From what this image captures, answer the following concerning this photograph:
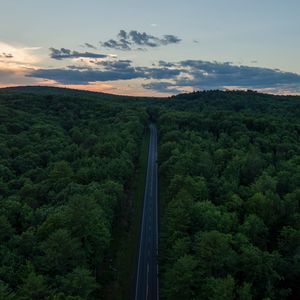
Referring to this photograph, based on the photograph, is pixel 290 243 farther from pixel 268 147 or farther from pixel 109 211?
pixel 268 147

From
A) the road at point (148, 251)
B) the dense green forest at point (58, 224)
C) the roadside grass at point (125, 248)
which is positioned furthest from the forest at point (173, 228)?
the road at point (148, 251)

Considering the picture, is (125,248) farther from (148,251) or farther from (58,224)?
(58,224)

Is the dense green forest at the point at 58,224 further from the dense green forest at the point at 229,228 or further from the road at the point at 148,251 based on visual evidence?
the dense green forest at the point at 229,228

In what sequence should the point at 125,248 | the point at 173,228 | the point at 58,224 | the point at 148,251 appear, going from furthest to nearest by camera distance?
the point at 148,251, the point at 125,248, the point at 173,228, the point at 58,224

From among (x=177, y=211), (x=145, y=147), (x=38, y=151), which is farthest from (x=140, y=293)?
(x=145, y=147)

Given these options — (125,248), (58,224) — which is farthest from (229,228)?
(58,224)

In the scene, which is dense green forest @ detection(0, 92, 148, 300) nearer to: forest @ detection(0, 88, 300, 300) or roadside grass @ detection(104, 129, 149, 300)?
forest @ detection(0, 88, 300, 300)
